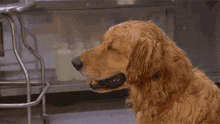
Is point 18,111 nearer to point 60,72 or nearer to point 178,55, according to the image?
point 60,72

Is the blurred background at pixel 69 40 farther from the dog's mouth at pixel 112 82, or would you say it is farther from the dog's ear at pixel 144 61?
the dog's ear at pixel 144 61

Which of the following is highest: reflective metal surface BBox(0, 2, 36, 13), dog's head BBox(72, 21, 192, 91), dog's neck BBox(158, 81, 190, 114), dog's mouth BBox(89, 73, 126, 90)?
reflective metal surface BBox(0, 2, 36, 13)

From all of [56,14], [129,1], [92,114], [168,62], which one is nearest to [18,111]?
[92,114]

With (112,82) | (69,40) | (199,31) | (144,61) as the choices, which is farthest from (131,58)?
(199,31)

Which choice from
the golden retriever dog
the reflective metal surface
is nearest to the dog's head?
the golden retriever dog

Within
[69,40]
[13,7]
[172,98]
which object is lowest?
[172,98]

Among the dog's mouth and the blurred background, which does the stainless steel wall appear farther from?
the dog's mouth

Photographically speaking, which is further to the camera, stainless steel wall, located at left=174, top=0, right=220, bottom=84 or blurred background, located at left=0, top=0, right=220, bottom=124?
stainless steel wall, located at left=174, top=0, right=220, bottom=84

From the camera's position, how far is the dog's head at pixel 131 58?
36.0 inches

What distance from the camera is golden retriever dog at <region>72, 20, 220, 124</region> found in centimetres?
92

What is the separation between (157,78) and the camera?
950 millimetres

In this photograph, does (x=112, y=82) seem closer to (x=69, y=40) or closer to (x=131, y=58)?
(x=131, y=58)

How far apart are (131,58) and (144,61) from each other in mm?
58

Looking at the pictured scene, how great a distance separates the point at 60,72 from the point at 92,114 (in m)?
0.56
